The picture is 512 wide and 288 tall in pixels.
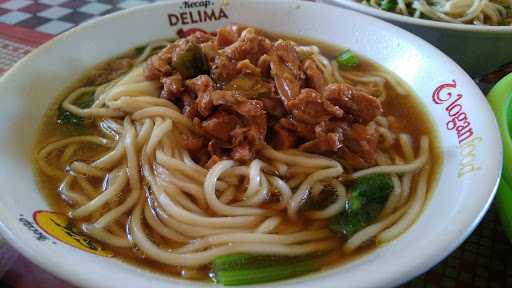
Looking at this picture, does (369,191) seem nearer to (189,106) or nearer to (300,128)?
(300,128)

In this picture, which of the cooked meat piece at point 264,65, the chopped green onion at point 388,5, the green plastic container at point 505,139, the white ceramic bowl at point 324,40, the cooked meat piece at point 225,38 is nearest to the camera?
the white ceramic bowl at point 324,40

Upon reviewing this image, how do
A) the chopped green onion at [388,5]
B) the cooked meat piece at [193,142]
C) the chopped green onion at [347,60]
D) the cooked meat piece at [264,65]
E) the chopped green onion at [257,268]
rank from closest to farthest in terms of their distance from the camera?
the chopped green onion at [257,268] → the cooked meat piece at [193,142] → the cooked meat piece at [264,65] → the chopped green onion at [347,60] → the chopped green onion at [388,5]

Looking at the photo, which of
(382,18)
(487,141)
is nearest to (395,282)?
(487,141)

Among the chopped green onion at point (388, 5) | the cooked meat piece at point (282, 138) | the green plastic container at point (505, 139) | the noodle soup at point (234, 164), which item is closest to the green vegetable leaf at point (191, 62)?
the noodle soup at point (234, 164)

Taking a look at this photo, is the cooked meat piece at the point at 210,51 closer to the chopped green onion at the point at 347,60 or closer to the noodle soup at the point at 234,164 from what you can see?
the noodle soup at the point at 234,164

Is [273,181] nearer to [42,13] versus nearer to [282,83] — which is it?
[282,83]

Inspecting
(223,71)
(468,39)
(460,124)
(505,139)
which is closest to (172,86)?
(223,71)

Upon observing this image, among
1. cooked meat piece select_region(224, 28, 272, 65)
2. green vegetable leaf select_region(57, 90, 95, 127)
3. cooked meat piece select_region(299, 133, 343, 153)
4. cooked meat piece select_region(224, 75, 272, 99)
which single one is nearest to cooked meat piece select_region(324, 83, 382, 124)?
cooked meat piece select_region(299, 133, 343, 153)

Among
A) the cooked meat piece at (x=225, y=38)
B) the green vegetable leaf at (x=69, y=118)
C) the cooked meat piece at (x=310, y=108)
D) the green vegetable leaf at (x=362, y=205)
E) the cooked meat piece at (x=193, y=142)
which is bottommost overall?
the green vegetable leaf at (x=362, y=205)
